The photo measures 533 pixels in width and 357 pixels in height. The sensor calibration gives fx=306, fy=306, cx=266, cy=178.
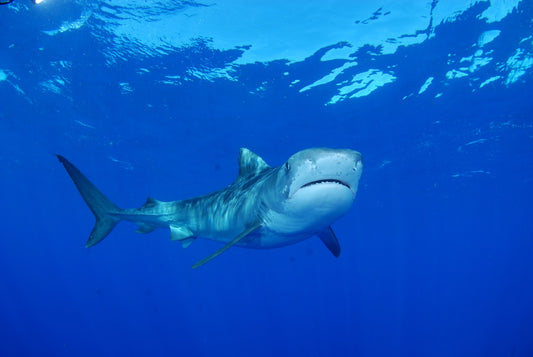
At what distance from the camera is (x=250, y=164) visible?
5.86m

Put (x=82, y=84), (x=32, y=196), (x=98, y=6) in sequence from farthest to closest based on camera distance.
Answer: (x=32, y=196)
(x=82, y=84)
(x=98, y=6)

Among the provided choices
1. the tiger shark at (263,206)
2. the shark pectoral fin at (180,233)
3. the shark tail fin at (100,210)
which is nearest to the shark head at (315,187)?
the tiger shark at (263,206)

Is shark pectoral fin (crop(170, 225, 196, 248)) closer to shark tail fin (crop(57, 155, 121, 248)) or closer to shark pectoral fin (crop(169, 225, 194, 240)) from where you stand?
shark pectoral fin (crop(169, 225, 194, 240))

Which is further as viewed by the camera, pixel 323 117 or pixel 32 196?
pixel 32 196

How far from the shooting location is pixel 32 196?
3931 centimetres

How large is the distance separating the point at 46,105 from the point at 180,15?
11885 mm

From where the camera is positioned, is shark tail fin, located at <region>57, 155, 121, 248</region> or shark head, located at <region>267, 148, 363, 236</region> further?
shark tail fin, located at <region>57, 155, 121, 248</region>

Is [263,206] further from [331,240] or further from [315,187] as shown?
[331,240]

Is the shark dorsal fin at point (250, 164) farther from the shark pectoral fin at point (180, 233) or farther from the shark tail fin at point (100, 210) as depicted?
the shark tail fin at point (100, 210)

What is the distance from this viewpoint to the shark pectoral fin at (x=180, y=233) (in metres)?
6.02

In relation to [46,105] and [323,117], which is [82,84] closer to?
[46,105]

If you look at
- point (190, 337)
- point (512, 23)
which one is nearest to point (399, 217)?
point (190, 337)

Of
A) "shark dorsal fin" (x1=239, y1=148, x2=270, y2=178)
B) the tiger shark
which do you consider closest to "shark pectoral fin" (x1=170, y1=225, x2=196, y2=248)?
the tiger shark

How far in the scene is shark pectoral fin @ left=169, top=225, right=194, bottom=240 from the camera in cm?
602
